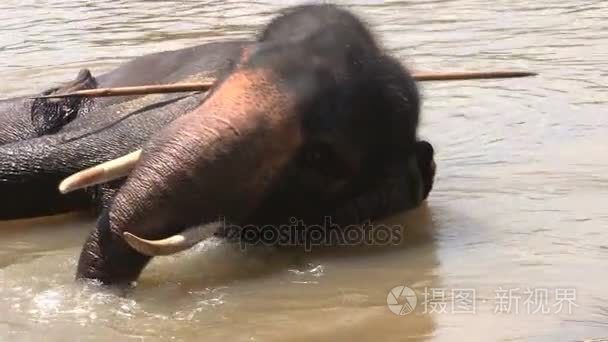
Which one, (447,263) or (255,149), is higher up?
(255,149)

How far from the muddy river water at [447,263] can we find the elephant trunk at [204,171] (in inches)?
6.4

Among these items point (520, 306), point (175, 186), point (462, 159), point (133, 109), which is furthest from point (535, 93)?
point (175, 186)

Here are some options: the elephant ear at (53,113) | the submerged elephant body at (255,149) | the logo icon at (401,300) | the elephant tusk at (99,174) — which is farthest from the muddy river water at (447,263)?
the elephant ear at (53,113)

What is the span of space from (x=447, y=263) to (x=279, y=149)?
0.67 meters

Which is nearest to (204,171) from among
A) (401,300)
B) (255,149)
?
(255,149)

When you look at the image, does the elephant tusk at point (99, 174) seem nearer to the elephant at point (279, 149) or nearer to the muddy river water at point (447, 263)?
the elephant at point (279, 149)

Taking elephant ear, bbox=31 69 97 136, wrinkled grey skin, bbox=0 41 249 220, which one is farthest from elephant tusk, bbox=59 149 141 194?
elephant ear, bbox=31 69 97 136

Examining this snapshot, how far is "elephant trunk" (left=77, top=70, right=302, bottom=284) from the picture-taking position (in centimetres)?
306

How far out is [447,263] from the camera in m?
3.63

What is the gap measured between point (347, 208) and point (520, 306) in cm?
75

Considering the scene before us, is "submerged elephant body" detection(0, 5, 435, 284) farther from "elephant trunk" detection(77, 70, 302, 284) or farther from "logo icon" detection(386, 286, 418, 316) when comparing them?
"logo icon" detection(386, 286, 418, 316)

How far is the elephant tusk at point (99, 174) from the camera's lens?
317cm

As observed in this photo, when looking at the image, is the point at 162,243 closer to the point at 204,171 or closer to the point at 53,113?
the point at 204,171

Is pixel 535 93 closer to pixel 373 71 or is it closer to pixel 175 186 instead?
pixel 373 71
